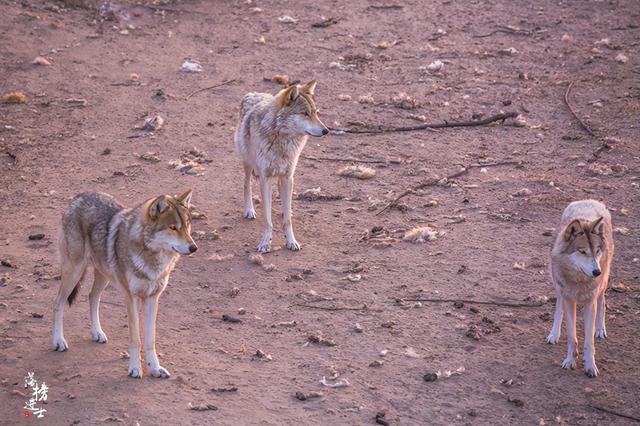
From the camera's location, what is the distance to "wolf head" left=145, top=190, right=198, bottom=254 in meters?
7.67

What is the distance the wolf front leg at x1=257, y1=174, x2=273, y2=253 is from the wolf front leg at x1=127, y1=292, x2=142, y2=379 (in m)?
2.88

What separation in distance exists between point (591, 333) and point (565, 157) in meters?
5.20

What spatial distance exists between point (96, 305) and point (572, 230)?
4472 mm

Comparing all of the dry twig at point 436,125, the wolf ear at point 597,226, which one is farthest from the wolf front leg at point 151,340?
the dry twig at point 436,125

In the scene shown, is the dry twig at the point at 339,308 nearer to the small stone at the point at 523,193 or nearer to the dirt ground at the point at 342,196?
the dirt ground at the point at 342,196

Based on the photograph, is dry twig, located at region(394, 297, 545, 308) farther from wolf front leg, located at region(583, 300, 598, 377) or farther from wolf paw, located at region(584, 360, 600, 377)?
wolf paw, located at region(584, 360, 600, 377)

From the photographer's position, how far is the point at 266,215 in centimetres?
1061

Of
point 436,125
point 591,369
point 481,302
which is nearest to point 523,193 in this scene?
point 436,125

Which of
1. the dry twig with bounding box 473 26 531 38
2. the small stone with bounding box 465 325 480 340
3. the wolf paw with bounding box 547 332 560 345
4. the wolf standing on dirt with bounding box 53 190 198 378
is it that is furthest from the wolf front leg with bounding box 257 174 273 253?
the dry twig with bounding box 473 26 531 38

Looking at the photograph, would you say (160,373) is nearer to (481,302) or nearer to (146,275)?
(146,275)

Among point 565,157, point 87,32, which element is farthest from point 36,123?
point 565,157

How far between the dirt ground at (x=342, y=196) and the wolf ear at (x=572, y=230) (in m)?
1.07

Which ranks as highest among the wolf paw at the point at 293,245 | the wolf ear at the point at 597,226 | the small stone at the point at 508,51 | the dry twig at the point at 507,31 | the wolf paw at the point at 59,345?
the wolf ear at the point at 597,226

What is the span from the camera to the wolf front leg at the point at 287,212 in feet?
→ 34.7
